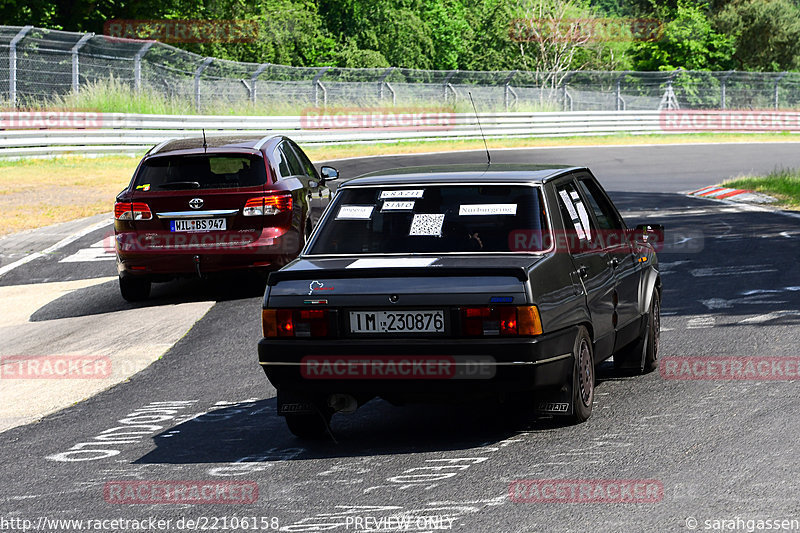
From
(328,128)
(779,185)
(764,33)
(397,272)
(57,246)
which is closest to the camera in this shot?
(397,272)

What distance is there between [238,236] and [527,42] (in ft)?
221

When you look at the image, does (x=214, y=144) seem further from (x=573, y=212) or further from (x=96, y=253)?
(x=573, y=212)

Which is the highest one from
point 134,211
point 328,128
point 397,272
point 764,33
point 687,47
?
point 764,33

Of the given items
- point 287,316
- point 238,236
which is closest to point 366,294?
point 287,316

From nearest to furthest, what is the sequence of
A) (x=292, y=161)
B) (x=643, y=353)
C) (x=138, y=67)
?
(x=643, y=353), (x=292, y=161), (x=138, y=67)

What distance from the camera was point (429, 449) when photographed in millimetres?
6254

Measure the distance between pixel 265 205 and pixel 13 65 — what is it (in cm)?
2113

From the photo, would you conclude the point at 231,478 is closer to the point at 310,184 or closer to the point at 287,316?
the point at 287,316

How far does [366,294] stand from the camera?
19.9 ft

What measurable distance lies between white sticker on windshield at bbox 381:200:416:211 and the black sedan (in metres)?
0.01

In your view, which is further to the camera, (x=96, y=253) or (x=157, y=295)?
(x=96, y=253)

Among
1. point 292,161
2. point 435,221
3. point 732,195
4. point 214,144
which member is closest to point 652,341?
point 435,221

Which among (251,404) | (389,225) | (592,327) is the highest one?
(389,225)

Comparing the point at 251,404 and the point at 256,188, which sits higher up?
the point at 256,188
